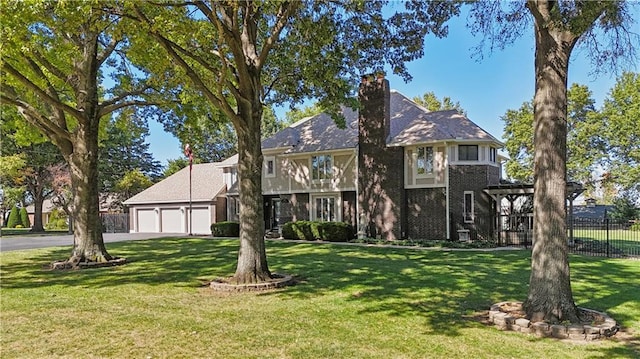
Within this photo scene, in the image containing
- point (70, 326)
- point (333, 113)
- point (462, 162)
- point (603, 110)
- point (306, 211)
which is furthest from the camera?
point (603, 110)

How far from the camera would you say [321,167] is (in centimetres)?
2644

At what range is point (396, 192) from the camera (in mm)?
23203

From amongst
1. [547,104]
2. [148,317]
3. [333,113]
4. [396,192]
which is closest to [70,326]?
[148,317]

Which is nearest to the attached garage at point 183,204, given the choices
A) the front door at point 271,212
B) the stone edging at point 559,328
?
the front door at point 271,212

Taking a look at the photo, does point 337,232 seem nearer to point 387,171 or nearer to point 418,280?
point 387,171

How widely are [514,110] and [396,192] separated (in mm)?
28967

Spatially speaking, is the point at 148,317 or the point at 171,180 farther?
the point at 171,180

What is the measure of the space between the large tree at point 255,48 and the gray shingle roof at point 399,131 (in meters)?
10.7

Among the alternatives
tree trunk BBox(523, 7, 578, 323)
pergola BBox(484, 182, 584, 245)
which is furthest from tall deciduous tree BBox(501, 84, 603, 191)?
tree trunk BBox(523, 7, 578, 323)

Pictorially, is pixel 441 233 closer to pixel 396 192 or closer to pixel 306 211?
pixel 396 192

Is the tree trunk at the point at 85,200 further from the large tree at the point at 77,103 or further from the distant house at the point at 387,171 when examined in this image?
the distant house at the point at 387,171

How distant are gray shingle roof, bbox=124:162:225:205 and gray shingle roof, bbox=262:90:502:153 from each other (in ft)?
24.3

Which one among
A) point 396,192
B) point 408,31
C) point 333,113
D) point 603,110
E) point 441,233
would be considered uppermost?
point 603,110

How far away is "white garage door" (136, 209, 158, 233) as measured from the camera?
36156 millimetres
